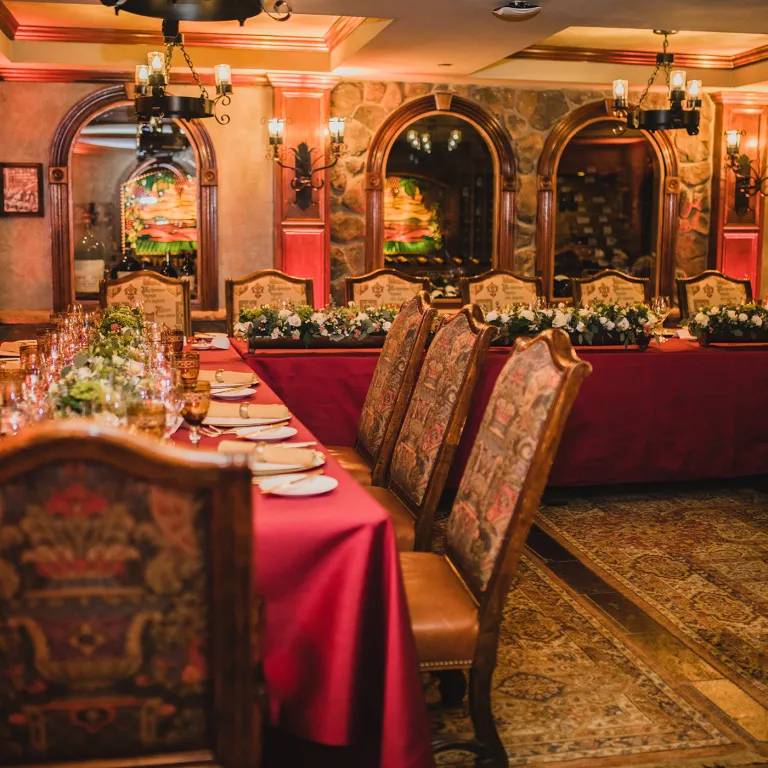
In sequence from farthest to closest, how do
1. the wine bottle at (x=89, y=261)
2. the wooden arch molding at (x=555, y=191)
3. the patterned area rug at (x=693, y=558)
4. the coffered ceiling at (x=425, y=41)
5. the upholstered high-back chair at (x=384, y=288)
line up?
the wine bottle at (x=89, y=261)
the wooden arch molding at (x=555, y=191)
the upholstered high-back chair at (x=384, y=288)
the coffered ceiling at (x=425, y=41)
the patterned area rug at (x=693, y=558)

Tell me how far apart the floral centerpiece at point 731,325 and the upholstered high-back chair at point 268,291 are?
242 cm

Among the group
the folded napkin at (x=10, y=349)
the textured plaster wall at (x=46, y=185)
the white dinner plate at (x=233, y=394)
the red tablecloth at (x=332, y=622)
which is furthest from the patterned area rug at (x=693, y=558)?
the textured plaster wall at (x=46, y=185)

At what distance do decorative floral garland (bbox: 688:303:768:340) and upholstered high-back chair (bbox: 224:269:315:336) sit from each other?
7.93ft

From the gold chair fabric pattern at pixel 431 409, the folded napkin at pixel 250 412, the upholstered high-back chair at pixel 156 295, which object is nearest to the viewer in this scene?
the gold chair fabric pattern at pixel 431 409

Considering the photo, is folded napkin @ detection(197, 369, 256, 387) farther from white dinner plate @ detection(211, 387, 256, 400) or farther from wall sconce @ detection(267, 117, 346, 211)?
wall sconce @ detection(267, 117, 346, 211)

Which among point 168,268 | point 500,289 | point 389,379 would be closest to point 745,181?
point 500,289

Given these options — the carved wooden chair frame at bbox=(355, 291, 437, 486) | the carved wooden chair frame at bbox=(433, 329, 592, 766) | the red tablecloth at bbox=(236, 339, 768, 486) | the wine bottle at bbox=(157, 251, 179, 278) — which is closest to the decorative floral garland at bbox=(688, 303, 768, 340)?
the red tablecloth at bbox=(236, 339, 768, 486)

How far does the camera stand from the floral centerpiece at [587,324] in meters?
4.64

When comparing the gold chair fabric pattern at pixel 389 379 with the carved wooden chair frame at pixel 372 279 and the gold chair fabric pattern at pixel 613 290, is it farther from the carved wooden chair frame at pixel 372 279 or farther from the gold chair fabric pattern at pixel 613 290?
the gold chair fabric pattern at pixel 613 290

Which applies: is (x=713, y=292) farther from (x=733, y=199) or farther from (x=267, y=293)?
(x=267, y=293)

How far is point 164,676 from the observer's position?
1347 millimetres

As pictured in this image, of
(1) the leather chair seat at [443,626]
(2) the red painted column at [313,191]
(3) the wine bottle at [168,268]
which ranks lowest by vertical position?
(1) the leather chair seat at [443,626]

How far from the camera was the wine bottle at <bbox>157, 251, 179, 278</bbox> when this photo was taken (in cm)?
950

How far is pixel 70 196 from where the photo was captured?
7973mm
